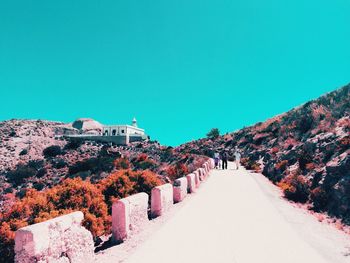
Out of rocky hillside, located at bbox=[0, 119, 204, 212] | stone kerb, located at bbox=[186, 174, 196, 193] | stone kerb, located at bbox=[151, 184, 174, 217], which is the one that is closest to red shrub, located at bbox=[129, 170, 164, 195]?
stone kerb, located at bbox=[186, 174, 196, 193]

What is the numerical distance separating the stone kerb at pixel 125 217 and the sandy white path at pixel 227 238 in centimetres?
70

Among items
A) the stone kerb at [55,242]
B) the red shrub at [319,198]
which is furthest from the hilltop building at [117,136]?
the stone kerb at [55,242]

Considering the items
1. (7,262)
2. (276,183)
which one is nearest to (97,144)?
(276,183)

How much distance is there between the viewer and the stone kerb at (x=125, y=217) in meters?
9.08

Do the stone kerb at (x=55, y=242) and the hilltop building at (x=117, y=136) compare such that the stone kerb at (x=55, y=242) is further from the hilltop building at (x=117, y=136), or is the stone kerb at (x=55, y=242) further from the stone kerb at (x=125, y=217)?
the hilltop building at (x=117, y=136)

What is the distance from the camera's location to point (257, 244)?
8531 millimetres

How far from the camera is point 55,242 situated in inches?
243

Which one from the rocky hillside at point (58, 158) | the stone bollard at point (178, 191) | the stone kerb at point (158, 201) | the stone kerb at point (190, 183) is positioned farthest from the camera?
the rocky hillside at point (58, 158)

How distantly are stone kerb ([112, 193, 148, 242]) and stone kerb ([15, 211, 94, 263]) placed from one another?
1.67 m

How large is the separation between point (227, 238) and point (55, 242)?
4723mm

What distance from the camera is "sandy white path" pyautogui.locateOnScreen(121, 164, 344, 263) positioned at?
753cm

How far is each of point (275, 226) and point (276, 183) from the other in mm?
12512

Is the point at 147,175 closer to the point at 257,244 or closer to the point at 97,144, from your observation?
the point at 257,244

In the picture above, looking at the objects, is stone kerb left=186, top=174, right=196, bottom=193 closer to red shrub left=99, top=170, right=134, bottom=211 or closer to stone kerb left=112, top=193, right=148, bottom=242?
red shrub left=99, top=170, right=134, bottom=211
